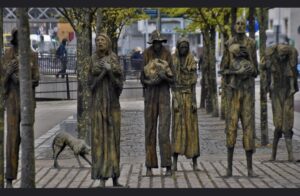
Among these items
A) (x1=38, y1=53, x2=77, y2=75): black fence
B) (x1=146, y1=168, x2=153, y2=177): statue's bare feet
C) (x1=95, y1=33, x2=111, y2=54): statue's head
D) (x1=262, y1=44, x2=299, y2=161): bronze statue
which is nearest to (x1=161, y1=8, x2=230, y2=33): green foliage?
(x1=38, y1=53, x2=77, y2=75): black fence

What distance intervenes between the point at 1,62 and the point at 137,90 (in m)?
26.2

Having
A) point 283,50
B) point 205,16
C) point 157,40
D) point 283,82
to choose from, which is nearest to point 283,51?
point 283,50

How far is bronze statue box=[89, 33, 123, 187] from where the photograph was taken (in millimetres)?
13055

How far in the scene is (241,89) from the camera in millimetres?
14578

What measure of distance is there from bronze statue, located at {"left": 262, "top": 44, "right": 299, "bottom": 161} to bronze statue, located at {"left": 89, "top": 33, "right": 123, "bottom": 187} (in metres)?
4.06

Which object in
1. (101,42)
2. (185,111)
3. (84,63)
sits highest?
(101,42)

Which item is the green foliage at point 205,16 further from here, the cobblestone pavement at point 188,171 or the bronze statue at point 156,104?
the bronze statue at point 156,104

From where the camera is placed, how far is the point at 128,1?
32.6ft

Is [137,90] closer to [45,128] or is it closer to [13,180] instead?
[45,128]

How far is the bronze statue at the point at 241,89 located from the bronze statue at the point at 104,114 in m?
2.14

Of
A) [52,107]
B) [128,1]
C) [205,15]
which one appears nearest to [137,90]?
[52,107]

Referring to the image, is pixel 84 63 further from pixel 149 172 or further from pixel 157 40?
pixel 149 172

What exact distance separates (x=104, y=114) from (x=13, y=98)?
1.25 m

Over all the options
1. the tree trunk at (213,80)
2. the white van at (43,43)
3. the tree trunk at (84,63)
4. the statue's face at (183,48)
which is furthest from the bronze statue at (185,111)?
the white van at (43,43)
